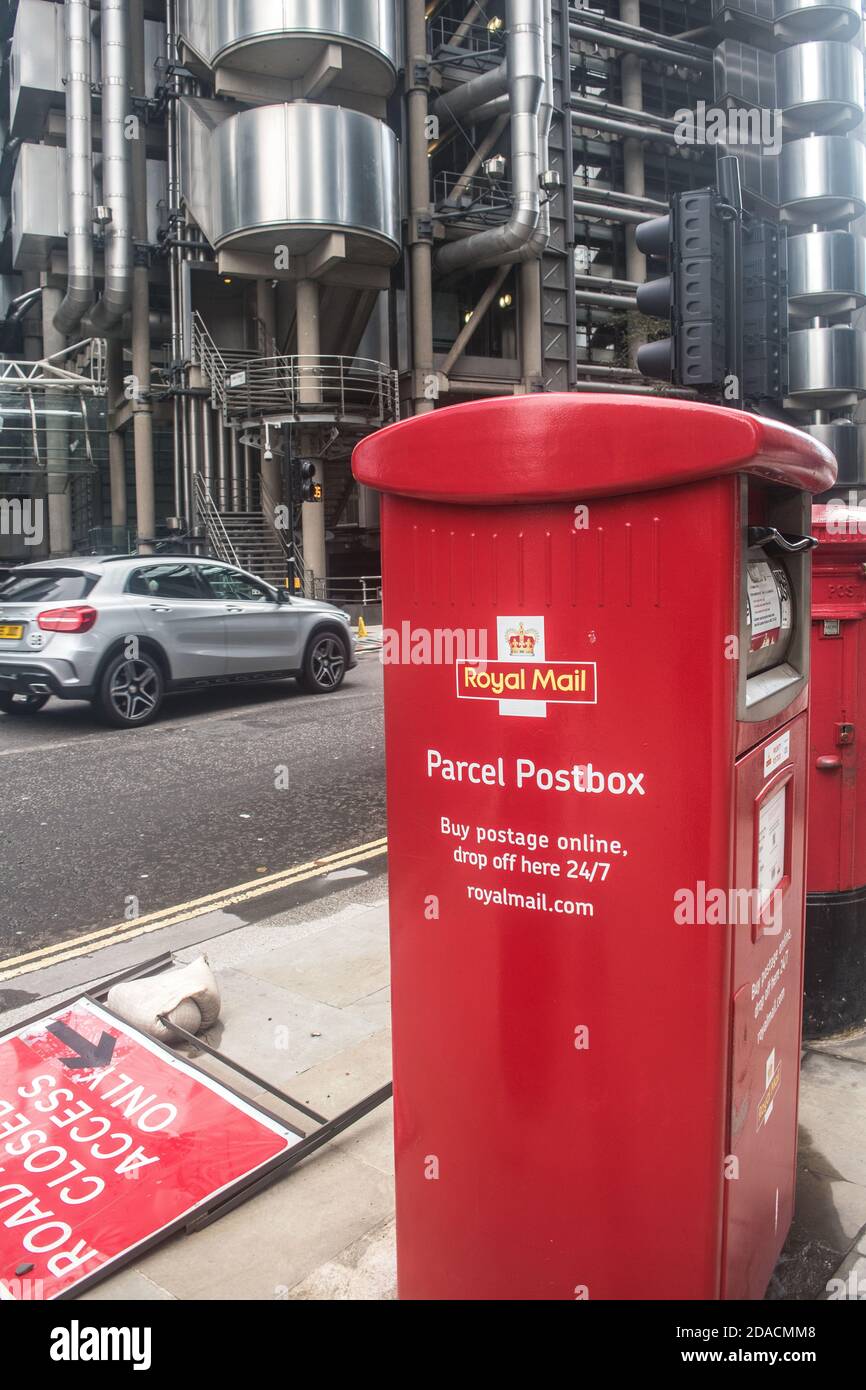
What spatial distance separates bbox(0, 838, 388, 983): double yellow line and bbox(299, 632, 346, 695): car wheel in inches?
243

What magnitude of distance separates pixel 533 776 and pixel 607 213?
147 ft

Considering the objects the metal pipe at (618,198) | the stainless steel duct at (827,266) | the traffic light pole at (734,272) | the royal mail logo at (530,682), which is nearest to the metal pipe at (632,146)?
the metal pipe at (618,198)

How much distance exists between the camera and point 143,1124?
3117 mm

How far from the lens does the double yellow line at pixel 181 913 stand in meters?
4.91

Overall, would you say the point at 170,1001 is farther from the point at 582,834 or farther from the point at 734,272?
the point at 734,272

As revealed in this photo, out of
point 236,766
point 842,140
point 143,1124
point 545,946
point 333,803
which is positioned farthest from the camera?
point 842,140

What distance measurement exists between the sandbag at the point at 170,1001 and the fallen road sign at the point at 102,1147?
207 mm

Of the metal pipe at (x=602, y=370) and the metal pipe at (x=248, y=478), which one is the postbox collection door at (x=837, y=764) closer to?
the metal pipe at (x=248, y=478)

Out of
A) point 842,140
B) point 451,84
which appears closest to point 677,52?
point 842,140

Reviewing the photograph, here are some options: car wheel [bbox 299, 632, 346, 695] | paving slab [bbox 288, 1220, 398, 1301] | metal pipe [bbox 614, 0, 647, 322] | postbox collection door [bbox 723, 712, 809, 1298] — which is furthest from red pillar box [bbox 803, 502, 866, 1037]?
metal pipe [bbox 614, 0, 647, 322]

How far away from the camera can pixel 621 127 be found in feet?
139

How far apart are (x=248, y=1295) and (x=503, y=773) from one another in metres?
1.48

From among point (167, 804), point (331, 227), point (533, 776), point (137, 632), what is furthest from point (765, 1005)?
point (331, 227)

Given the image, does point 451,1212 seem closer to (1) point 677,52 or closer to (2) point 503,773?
(2) point 503,773
